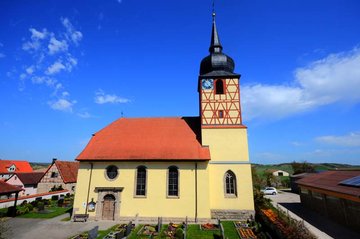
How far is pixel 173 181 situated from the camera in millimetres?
20547

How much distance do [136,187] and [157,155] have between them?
370cm

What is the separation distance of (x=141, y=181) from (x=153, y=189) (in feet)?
4.89

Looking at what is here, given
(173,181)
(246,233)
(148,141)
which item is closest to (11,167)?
(148,141)

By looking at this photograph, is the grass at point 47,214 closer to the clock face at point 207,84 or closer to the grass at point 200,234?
the grass at point 200,234

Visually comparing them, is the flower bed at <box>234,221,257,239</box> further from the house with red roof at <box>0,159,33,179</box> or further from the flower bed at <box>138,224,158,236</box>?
the house with red roof at <box>0,159,33,179</box>

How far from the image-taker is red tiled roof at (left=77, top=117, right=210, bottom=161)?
21033 mm

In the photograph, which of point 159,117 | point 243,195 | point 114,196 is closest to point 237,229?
point 243,195

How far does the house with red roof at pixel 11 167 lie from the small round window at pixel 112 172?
43338mm

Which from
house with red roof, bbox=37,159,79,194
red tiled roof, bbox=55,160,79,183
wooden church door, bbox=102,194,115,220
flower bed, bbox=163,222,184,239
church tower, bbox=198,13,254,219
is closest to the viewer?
flower bed, bbox=163,222,184,239

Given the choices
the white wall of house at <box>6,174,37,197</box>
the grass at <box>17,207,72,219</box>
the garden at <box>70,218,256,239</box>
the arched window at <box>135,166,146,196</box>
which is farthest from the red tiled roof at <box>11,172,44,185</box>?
the garden at <box>70,218,256,239</box>

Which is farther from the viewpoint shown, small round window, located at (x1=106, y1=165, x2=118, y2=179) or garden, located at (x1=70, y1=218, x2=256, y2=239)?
small round window, located at (x1=106, y1=165, x2=118, y2=179)

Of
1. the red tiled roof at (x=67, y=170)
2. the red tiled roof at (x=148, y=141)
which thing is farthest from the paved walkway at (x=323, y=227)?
the red tiled roof at (x=67, y=170)

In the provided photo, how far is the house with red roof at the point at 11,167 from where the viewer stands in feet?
169

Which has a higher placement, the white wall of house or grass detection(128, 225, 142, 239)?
the white wall of house
